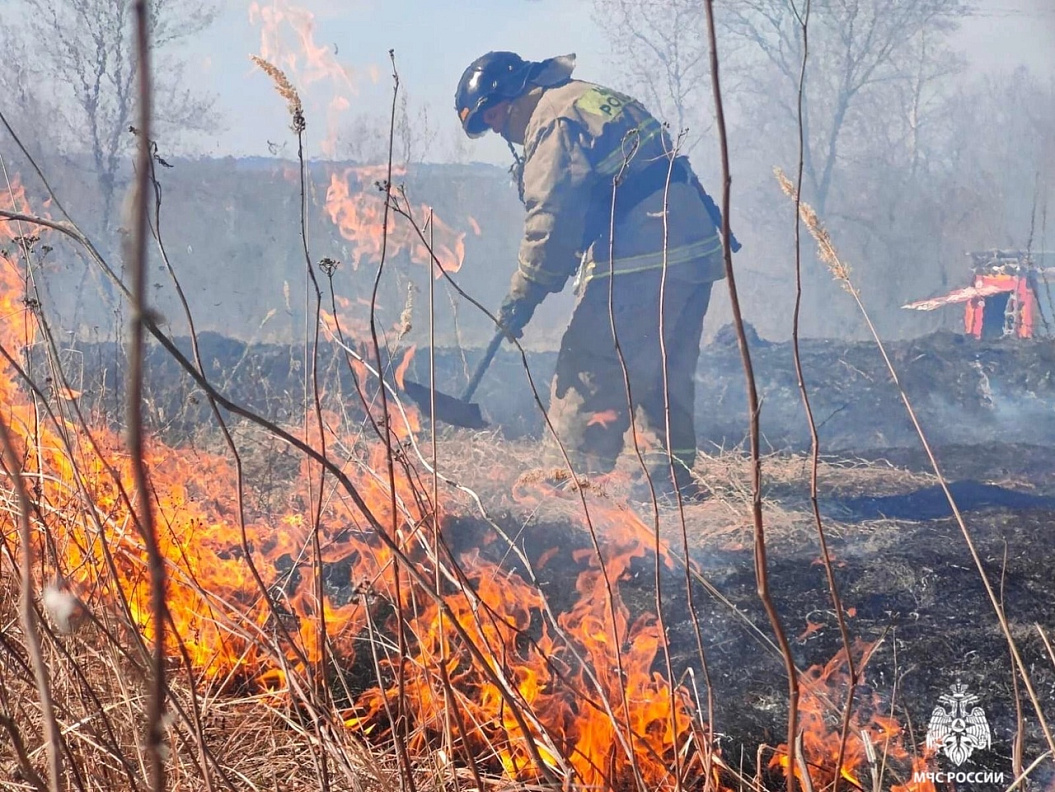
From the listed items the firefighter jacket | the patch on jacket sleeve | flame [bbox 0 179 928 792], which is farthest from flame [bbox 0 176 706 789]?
the patch on jacket sleeve

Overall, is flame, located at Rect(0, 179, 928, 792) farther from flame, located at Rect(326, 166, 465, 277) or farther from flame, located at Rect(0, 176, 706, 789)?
flame, located at Rect(326, 166, 465, 277)

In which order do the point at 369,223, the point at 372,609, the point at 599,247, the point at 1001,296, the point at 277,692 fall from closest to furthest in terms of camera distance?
the point at 277,692 < the point at 372,609 < the point at 599,247 < the point at 369,223 < the point at 1001,296

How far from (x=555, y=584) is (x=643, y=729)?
112 centimetres

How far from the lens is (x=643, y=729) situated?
→ 211cm

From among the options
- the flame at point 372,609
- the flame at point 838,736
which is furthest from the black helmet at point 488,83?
the flame at point 838,736

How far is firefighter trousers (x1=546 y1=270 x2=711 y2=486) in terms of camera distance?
461 cm

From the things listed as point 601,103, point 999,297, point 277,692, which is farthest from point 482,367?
point 999,297

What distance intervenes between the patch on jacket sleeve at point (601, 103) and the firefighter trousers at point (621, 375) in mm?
882

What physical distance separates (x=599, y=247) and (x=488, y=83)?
108cm

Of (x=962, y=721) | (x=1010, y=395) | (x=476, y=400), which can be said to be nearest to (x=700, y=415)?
(x=476, y=400)

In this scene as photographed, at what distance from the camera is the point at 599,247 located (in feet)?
14.7

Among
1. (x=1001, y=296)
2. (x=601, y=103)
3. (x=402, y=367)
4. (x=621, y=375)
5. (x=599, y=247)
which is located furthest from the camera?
(x=1001, y=296)

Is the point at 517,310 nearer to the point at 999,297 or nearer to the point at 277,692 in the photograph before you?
the point at 277,692

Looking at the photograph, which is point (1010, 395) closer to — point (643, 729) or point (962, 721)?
point (962, 721)
